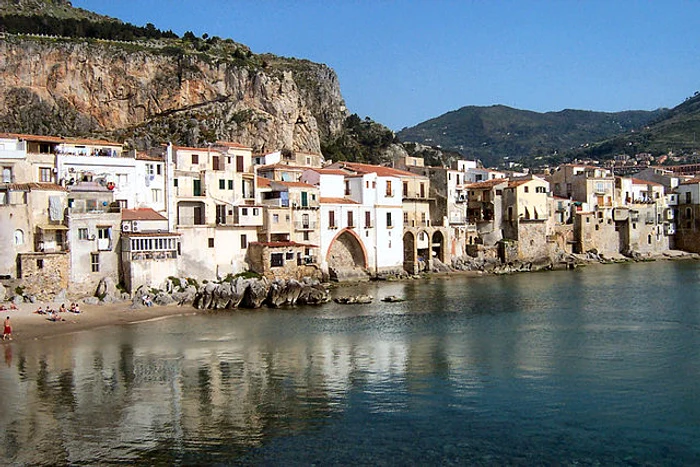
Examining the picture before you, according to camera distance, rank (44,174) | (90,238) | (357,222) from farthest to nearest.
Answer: (357,222)
(44,174)
(90,238)

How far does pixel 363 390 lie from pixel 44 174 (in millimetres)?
28325

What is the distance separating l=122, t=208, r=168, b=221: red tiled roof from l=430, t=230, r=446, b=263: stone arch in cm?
2825

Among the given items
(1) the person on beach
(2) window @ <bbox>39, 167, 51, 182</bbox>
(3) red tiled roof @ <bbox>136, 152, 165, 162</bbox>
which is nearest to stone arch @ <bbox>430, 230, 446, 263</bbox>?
(3) red tiled roof @ <bbox>136, 152, 165, 162</bbox>

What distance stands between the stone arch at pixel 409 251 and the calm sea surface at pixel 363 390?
21.4 metres

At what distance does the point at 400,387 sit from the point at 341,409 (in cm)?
333

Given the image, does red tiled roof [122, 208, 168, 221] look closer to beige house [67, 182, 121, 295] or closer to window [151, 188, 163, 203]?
beige house [67, 182, 121, 295]

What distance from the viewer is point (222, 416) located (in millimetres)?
22406

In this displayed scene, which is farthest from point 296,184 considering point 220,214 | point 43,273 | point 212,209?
point 43,273

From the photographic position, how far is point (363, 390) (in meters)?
25.4

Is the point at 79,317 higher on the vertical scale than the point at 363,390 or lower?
higher

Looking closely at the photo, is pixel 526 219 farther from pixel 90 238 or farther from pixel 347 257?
pixel 90 238

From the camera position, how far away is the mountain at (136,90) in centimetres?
8650

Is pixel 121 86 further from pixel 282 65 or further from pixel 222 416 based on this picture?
pixel 222 416

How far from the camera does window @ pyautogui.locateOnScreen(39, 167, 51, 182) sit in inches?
1740
